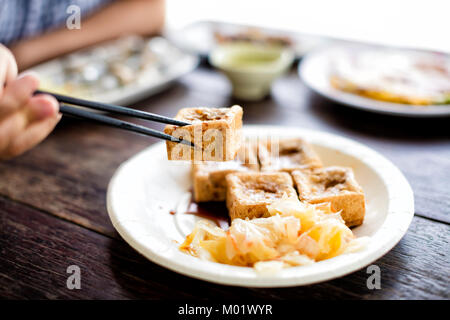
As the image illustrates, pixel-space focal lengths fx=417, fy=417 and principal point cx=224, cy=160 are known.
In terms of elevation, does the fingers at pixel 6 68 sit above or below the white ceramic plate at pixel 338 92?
above

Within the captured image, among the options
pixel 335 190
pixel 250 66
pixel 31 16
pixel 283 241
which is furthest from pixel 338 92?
pixel 31 16

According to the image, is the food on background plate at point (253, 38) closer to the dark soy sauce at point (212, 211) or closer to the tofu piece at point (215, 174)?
the tofu piece at point (215, 174)

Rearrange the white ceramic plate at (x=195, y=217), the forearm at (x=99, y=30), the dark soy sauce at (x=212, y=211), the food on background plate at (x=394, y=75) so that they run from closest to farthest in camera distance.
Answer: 1. the white ceramic plate at (x=195, y=217)
2. the dark soy sauce at (x=212, y=211)
3. the food on background plate at (x=394, y=75)
4. the forearm at (x=99, y=30)

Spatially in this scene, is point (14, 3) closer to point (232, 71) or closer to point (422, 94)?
point (232, 71)

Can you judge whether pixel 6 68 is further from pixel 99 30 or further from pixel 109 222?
pixel 99 30

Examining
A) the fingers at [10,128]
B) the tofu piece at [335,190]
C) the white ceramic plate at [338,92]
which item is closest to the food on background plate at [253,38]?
the white ceramic plate at [338,92]

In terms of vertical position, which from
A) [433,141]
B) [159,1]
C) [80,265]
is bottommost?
[80,265]

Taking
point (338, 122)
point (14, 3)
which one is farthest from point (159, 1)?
point (338, 122)
